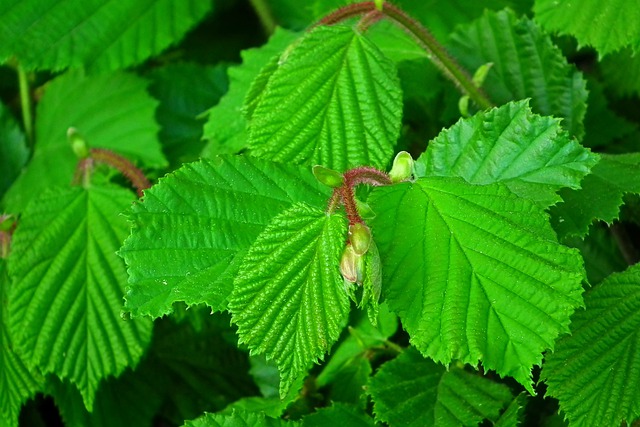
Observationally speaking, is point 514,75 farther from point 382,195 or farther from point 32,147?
point 32,147

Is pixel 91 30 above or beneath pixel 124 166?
above

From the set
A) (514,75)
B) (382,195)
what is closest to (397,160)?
(382,195)

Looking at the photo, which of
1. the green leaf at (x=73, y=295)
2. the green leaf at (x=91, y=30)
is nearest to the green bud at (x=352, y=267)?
the green leaf at (x=73, y=295)

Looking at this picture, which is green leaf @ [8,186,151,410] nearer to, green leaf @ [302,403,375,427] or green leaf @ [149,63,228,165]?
green leaf @ [302,403,375,427]

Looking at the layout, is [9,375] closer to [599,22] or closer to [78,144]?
[78,144]

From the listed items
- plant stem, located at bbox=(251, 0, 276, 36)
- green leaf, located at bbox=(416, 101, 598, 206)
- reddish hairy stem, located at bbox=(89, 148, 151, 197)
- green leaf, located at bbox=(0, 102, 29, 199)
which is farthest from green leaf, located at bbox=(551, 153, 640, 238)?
green leaf, located at bbox=(0, 102, 29, 199)

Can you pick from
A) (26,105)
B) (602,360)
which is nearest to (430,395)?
(602,360)
